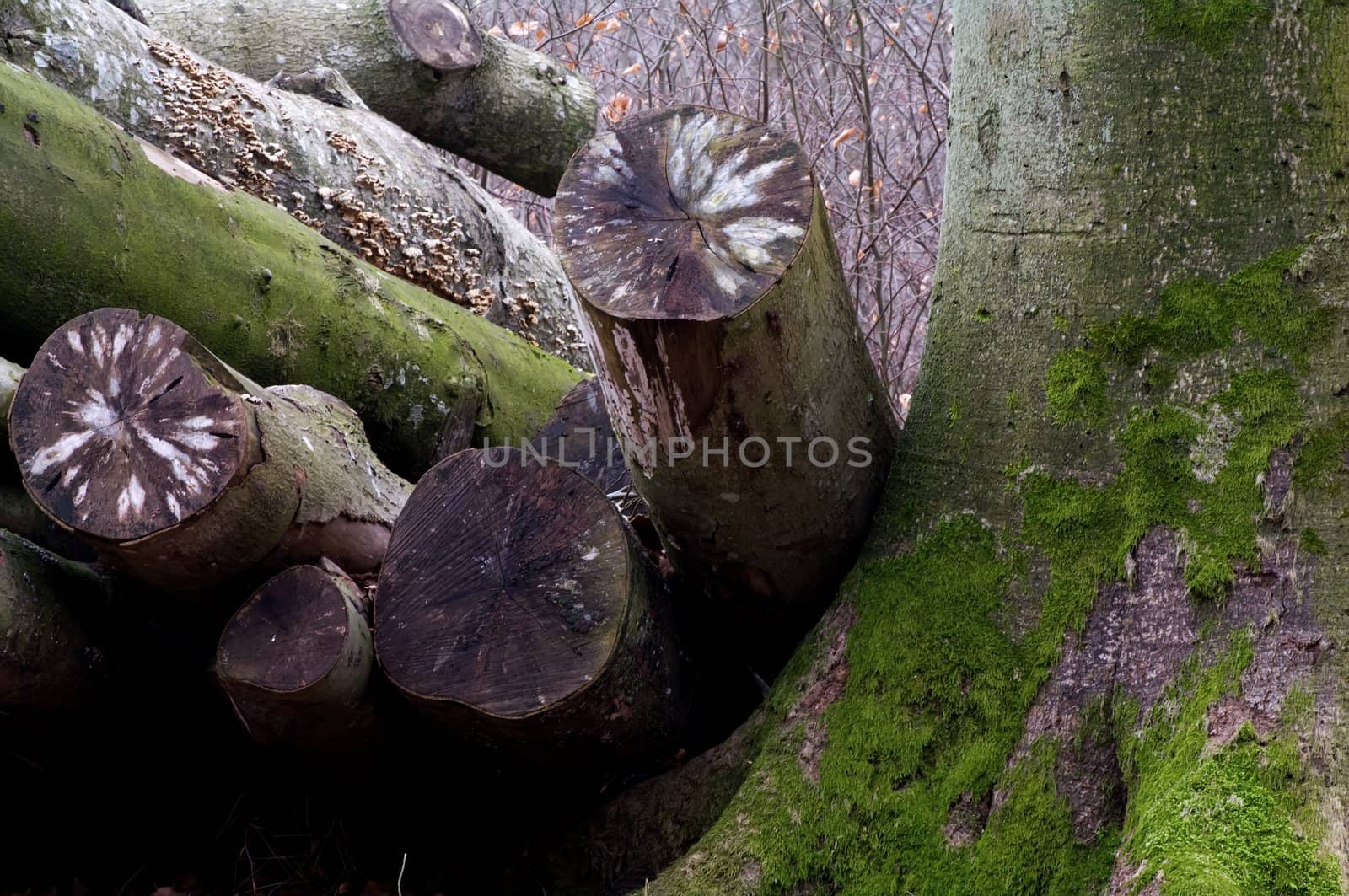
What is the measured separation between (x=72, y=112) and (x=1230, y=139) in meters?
2.88

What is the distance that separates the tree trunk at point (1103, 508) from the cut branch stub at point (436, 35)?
12.1 feet

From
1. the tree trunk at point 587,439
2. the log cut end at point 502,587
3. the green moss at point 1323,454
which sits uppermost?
the green moss at point 1323,454

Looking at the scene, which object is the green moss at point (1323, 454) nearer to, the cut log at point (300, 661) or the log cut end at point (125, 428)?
the cut log at point (300, 661)

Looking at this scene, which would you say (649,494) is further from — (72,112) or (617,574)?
(72,112)

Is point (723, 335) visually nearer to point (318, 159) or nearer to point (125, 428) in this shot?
point (125, 428)

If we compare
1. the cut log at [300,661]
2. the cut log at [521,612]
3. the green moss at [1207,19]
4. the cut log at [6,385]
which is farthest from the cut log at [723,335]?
the cut log at [6,385]

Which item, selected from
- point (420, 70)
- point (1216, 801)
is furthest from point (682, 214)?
point (420, 70)

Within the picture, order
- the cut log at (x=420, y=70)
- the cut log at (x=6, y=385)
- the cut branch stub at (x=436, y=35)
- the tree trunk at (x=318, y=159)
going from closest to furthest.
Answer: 1. the cut log at (x=6, y=385)
2. the tree trunk at (x=318, y=159)
3. the cut log at (x=420, y=70)
4. the cut branch stub at (x=436, y=35)

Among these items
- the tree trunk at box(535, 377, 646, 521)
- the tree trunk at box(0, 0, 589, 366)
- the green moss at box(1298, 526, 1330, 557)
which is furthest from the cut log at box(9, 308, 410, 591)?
the green moss at box(1298, 526, 1330, 557)

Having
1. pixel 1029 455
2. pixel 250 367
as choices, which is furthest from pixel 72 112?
pixel 1029 455

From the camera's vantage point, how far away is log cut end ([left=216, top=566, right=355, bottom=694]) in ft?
7.11

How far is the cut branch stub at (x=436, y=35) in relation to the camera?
17.5 ft

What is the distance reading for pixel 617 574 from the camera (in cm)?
228

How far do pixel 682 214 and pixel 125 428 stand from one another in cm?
122
